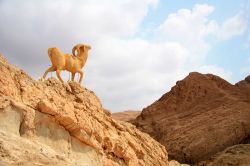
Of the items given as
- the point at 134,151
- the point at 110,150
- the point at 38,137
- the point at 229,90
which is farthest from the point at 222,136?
the point at 38,137

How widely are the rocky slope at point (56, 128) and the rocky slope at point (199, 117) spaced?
901 cm

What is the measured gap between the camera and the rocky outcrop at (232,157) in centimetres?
1850

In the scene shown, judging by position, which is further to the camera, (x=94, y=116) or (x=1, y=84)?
(x=94, y=116)

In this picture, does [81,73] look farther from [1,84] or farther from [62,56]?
[1,84]

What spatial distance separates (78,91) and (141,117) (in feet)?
49.8

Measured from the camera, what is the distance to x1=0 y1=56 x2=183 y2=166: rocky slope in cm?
814

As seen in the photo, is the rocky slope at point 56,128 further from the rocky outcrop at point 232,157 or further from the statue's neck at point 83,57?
the rocky outcrop at point 232,157

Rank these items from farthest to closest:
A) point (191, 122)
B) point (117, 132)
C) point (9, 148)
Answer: point (191, 122), point (117, 132), point (9, 148)

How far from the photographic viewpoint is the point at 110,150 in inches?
440

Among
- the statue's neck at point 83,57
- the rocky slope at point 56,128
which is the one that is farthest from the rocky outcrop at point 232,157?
the statue's neck at point 83,57

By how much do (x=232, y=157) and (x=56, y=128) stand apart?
11.7 metres

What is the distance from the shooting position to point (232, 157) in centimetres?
1903

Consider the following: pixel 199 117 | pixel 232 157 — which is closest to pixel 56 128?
pixel 232 157

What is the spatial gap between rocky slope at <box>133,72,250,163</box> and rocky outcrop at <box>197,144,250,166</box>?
3.76 feet
